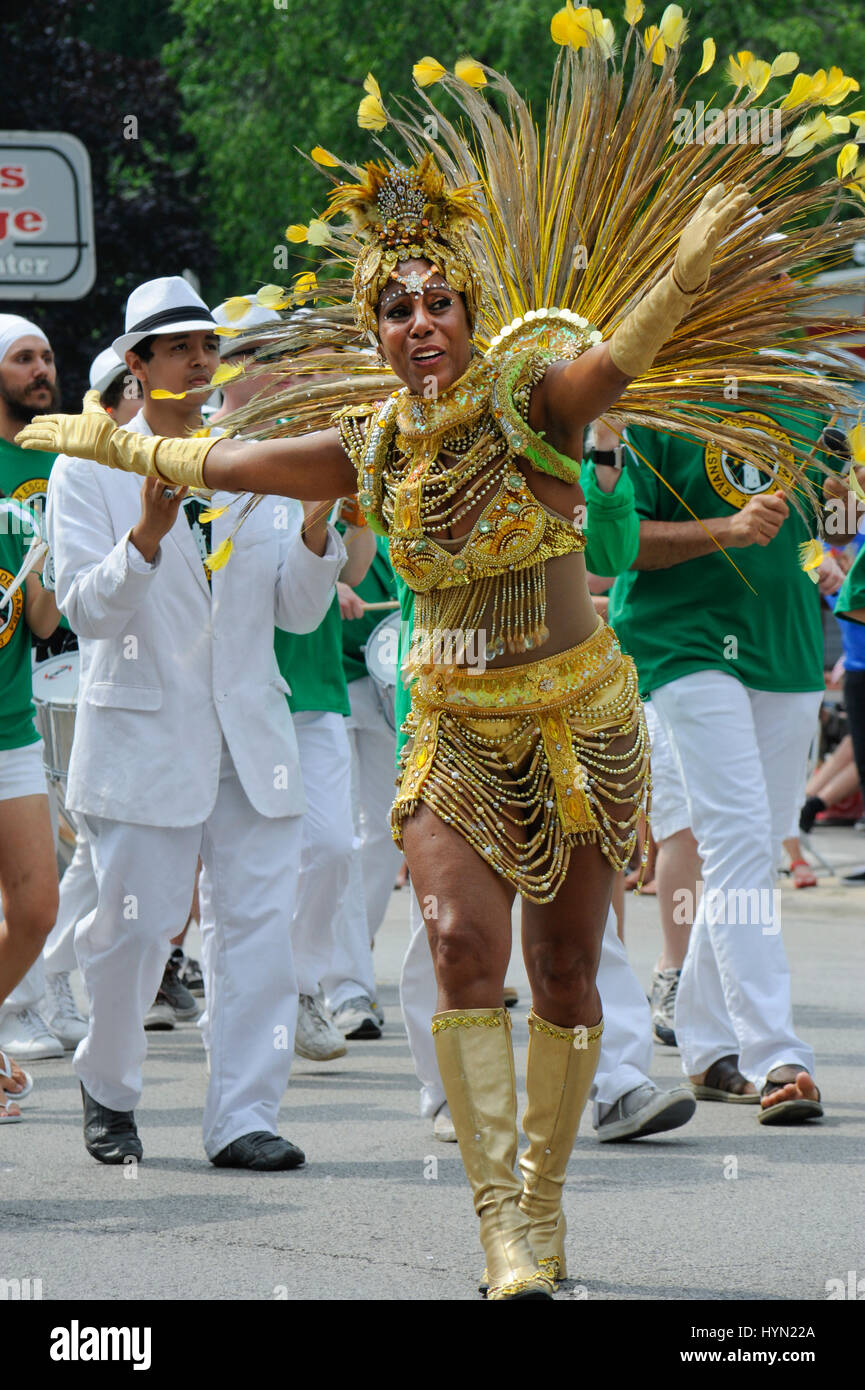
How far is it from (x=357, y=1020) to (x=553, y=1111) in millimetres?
3399

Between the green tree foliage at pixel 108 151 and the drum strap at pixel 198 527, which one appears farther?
the green tree foliage at pixel 108 151

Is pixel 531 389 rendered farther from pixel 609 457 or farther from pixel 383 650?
pixel 383 650

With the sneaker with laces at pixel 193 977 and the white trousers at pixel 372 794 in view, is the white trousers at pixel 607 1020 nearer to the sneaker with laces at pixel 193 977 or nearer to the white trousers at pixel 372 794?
the white trousers at pixel 372 794

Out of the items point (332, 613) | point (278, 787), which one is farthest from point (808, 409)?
point (332, 613)

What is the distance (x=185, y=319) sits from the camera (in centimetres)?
527

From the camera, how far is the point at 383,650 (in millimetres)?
7605

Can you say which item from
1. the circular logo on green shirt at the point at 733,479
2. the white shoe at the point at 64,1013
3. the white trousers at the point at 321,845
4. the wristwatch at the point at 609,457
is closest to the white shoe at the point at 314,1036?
the white trousers at the point at 321,845

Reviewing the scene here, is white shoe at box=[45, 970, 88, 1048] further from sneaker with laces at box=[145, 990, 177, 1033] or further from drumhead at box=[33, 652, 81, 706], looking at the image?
drumhead at box=[33, 652, 81, 706]

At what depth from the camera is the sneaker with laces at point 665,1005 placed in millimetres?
7035

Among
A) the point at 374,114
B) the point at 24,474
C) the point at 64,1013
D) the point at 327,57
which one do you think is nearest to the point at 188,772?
the point at 374,114

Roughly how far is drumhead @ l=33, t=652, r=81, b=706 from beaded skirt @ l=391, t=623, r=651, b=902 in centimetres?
323

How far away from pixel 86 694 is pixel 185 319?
1.01 meters

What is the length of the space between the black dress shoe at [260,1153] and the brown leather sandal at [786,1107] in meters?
1.32
